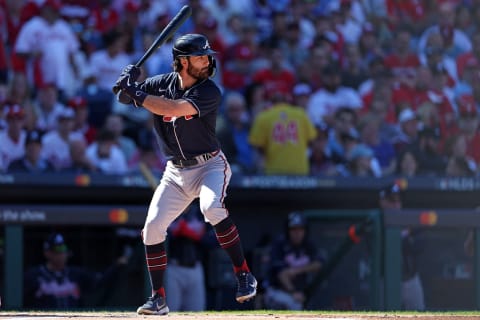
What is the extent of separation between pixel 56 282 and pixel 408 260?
2719 mm

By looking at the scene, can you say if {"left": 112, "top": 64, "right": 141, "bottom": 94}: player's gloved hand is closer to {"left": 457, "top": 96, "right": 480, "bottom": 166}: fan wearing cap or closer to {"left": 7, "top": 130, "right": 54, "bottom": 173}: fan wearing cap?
{"left": 7, "top": 130, "right": 54, "bottom": 173}: fan wearing cap

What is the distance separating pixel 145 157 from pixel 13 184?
146 centimetres

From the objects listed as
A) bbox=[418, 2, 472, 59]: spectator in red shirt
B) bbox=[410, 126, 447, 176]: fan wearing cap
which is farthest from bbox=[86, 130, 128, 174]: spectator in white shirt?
bbox=[418, 2, 472, 59]: spectator in red shirt

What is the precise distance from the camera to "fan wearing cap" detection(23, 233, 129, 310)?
8.20 m

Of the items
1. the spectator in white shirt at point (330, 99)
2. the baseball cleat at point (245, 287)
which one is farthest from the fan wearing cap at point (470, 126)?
the baseball cleat at point (245, 287)

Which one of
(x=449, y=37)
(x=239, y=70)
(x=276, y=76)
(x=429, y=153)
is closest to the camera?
(x=429, y=153)

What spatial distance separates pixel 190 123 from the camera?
581 centimetres

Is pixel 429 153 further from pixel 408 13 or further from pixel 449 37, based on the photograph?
pixel 408 13

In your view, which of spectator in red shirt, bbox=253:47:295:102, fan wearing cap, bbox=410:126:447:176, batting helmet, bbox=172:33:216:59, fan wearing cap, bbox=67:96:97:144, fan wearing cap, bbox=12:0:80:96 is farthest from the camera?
spectator in red shirt, bbox=253:47:295:102

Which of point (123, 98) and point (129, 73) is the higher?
point (129, 73)

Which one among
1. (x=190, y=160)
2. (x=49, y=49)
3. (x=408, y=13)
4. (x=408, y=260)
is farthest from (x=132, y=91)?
(x=408, y=13)

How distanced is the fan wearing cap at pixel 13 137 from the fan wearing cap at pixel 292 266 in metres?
2.32

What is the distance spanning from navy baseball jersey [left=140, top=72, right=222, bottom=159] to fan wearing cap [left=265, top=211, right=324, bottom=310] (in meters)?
2.96

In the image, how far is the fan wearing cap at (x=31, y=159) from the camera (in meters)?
9.16
